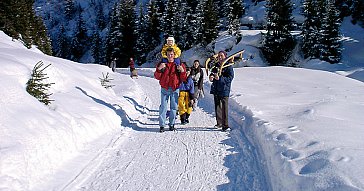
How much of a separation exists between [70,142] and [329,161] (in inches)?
166

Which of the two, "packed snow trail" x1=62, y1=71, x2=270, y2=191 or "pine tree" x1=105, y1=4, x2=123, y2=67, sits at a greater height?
"pine tree" x1=105, y1=4, x2=123, y2=67

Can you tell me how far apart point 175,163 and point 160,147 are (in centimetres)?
99

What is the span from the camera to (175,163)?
19.4ft

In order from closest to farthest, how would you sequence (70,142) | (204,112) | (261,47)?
1. (70,142)
2. (204,112)
3. (261,47)

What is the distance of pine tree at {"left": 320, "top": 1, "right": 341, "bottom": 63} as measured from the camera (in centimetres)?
3956

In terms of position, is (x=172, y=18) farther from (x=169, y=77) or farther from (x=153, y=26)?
(x=169, y=77)

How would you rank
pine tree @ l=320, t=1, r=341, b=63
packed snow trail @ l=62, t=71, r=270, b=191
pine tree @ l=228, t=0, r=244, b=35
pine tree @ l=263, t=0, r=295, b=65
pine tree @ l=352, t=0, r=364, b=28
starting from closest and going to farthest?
1. packed snow trail @ l=62, t=71, r=270, b=191
2. pine tree @ l=320, t=1, r=341, b=63
3. pine tree @ l=263, t=0, r=295, b=65
4. pine tree @ l=352, t=0, r=364, b=28
5. pine tree @ l=228, t=0, r=244, b=35

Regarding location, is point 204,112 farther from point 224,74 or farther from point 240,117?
point 224,74

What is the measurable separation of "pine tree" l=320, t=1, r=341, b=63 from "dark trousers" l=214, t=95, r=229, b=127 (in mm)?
35379

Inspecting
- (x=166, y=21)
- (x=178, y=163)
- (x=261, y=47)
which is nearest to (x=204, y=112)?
(x=178, y=163)

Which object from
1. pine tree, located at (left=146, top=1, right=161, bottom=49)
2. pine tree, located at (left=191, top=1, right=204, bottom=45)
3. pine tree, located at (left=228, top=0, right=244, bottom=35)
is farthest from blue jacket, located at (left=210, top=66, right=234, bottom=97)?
pine tree, located at (left=146, top=1, right=161, bottom=49)

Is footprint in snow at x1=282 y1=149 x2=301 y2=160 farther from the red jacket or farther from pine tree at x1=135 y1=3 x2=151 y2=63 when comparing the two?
pine tree at x1=135 y1=3 x2=151 y2=63

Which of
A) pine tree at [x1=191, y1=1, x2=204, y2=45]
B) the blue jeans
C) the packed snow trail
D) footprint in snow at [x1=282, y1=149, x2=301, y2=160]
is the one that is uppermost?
pine tree at [x1=191, y1=1, x2=204, y2=45]

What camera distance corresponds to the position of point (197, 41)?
175ft
